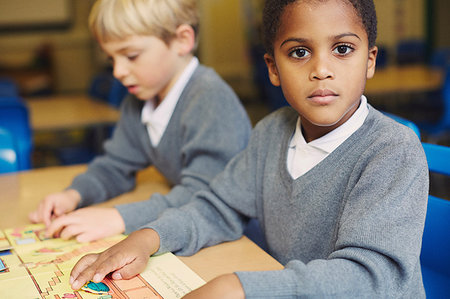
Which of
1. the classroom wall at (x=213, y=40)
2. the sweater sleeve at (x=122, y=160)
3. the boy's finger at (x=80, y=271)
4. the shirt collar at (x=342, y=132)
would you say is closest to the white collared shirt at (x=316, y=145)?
the shirt collar at (x=342, y=132)

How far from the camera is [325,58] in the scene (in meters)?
0.81

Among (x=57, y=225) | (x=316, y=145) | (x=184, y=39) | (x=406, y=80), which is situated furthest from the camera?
(x=406, y=80)

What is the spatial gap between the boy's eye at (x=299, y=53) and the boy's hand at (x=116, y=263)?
1.29 ft

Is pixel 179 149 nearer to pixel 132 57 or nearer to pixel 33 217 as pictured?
pixel 132 57

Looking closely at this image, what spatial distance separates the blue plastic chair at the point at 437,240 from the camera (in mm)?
941

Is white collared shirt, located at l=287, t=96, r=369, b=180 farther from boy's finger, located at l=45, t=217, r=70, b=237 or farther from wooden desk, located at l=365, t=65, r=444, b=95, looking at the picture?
wooden desk, located at l=365, t=65, r=444, b=95

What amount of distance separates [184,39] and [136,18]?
0.15m

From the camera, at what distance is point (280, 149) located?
1012mm

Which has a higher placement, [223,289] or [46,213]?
[223,289]

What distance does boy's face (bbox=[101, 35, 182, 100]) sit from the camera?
1288 mm

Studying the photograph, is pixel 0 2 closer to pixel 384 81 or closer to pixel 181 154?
pixel 384 81

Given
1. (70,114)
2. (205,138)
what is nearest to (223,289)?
(205,138)

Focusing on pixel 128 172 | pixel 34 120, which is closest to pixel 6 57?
pixel 34 120

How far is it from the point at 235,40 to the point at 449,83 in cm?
502
